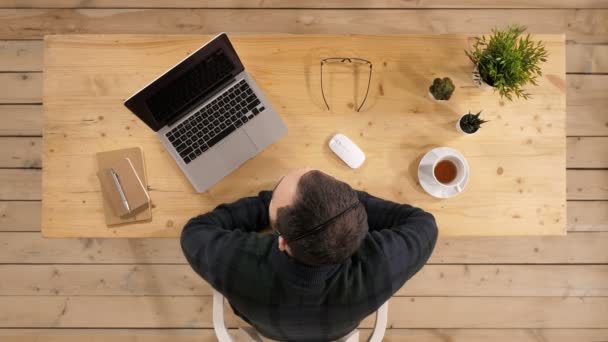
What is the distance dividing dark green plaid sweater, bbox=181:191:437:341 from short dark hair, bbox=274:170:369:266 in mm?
78

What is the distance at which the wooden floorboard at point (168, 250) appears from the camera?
2.10m

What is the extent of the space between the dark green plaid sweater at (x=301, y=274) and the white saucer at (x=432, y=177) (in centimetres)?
11

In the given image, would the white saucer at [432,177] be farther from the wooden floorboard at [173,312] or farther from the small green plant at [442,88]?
the wooden floorboard at [173,312]

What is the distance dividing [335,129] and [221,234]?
18.5 inches

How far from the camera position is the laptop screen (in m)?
1.27

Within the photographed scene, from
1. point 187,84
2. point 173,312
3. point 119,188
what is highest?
point 187,84

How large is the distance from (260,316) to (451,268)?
128 centimetres

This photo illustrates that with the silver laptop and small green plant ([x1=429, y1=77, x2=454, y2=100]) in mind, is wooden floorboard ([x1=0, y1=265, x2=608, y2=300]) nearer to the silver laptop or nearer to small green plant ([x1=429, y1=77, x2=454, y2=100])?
the silver laptop

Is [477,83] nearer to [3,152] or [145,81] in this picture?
[145,81]

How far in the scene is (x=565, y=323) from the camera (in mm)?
2137

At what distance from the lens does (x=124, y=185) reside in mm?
1330

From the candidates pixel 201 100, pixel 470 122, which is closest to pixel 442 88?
pixel 470 122

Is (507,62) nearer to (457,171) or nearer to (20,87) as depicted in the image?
(457,171)

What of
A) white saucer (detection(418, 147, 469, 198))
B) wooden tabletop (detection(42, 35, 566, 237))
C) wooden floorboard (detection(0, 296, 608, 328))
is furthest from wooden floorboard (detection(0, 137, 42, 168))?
white saucer (detection(418, 147, 469, 198))
